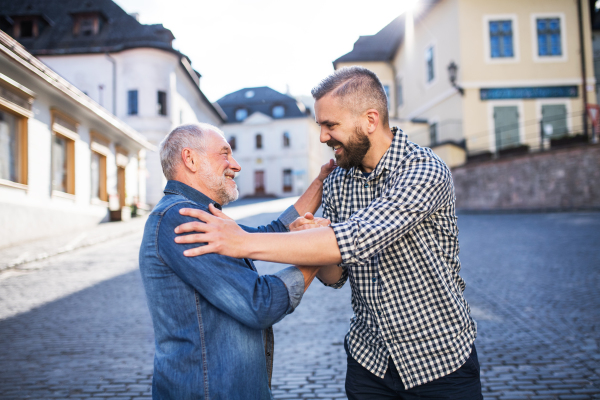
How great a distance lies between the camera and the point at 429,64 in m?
26.8

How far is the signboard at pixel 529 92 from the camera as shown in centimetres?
2309

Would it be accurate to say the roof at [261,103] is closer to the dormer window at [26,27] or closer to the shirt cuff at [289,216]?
the dormer window at [26,27]

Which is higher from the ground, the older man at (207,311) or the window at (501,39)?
the window at (501,39)

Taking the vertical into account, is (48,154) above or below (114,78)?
below

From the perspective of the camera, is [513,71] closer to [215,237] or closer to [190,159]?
[190,159]

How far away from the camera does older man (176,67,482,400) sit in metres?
1.65

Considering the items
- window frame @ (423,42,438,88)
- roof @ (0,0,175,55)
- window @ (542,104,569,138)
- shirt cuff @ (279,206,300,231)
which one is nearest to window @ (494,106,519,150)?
window @ (542,104,569,138)

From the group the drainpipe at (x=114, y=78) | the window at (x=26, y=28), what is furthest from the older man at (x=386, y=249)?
the window at (x=26, y=28)

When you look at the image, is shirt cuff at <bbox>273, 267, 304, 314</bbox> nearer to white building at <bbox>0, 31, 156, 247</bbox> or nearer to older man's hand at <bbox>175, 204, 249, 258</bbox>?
older man's hand at <bbox>175, 204, 249, 258</bbox>

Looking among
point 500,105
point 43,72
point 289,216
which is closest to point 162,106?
point 43,72

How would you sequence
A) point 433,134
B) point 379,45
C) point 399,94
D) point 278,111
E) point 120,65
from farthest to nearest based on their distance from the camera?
point 278,111 → point 379,45 → point 399,94 → point 120,65 → point 433,134

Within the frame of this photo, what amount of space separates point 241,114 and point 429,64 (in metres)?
31.5

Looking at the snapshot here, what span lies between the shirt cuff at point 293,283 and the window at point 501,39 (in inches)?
968

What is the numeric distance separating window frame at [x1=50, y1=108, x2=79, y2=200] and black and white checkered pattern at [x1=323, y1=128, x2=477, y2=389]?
1564 centimetres
